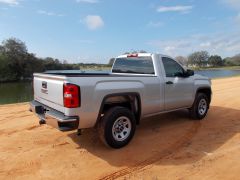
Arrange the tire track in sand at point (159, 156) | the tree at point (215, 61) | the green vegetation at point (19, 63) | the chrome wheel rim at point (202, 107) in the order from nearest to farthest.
Result: the tire track in sand at point (159, 156)
the chrome wheel rim at point (202, 107)
the green vegetation at point (19, 63)
the tree at point (215, 61)

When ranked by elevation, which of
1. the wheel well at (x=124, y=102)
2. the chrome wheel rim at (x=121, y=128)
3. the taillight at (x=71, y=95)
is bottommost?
the chrome wheel rim at (x=121, y=128)

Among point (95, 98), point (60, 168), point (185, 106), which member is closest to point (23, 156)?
point (60, 168)

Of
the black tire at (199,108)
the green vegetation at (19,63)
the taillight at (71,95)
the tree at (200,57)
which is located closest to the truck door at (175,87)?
the black tire at (199,108)

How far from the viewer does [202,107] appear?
746cm

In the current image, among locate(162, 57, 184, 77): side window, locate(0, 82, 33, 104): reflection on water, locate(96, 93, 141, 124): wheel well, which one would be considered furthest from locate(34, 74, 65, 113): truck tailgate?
locate(0, 82, 33, 104): reflection on water

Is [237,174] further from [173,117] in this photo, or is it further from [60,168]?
[173,117]

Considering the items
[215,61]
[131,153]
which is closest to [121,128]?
[131,153]

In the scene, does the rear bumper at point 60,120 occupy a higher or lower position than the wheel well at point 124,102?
lower

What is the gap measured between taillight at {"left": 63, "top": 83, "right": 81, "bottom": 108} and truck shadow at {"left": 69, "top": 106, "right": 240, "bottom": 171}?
1149 millimetres

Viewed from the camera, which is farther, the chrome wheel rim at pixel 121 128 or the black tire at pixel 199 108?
the black tire at pixel 199 108

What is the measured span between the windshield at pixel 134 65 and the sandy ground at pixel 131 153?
4.93 ft

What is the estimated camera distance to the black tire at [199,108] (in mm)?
7136

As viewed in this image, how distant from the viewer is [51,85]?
15.6 ft

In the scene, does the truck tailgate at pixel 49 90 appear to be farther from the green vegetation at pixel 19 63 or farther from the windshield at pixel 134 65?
the green vegetation at pixel 19 63
